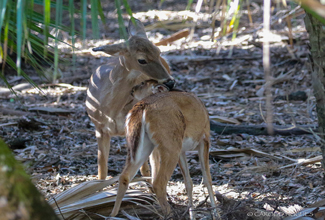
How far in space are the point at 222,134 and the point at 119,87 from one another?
8.61 feet

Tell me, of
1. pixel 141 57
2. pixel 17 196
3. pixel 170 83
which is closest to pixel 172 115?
pixel 170 83

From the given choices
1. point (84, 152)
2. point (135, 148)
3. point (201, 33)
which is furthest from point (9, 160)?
point (201, 33)

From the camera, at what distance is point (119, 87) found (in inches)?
216

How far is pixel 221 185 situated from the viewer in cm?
536

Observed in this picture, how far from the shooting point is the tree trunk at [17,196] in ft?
5.32

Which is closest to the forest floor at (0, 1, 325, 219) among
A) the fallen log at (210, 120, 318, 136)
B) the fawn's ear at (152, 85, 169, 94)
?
the fallen log at (210, 120, 318, 136)

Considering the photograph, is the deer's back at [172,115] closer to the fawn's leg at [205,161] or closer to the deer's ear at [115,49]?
the fawn's leg at [205,161]

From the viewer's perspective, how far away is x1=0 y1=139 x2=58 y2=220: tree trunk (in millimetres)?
1621

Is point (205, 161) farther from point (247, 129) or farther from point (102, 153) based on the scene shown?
point (247, 129)

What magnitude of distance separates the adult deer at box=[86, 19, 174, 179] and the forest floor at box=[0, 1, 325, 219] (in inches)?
19.7

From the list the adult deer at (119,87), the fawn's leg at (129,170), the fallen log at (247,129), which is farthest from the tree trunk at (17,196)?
the fallen log at (247,129)

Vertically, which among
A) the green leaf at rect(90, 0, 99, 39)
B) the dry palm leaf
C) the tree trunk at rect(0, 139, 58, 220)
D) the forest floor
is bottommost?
the forest floor

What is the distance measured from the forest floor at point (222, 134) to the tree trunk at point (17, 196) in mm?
591

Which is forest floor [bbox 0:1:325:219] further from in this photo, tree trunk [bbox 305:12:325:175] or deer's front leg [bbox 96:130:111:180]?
deer's front leg [bbox 96:130:111:180]
